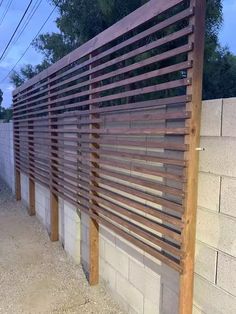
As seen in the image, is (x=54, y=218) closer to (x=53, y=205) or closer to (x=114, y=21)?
(x=53, y=205)

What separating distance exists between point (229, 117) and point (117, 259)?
6.27 feet

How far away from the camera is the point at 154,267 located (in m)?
2.63

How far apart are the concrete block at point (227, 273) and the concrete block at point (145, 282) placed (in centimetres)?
73

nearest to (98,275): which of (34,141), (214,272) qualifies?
(214,272)

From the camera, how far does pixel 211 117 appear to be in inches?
78.5

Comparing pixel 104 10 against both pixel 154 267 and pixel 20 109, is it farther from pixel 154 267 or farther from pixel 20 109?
pixel 154 267

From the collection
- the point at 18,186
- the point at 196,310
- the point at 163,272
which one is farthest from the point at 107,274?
the point at 18,186

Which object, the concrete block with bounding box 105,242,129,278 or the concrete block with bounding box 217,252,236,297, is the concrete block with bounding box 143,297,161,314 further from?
the concrete block with bounding box 217,252,236,297

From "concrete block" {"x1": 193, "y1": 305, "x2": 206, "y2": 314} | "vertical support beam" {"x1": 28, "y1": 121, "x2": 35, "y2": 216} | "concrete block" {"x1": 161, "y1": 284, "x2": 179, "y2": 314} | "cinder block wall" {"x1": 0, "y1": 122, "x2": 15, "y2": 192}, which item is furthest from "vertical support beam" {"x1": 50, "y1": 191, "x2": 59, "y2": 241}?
"cinder block wall" {"x1": 0, "y1": 122, "x2": 15, "y2": 192}

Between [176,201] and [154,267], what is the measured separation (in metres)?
0.65

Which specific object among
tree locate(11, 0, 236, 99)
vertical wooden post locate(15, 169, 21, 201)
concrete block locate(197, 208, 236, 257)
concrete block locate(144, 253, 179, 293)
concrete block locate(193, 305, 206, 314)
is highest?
→ tree locate(11, 0, 236, 99)

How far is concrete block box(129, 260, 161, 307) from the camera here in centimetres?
261

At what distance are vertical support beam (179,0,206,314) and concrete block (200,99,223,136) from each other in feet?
0.14

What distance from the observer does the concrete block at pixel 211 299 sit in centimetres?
189
